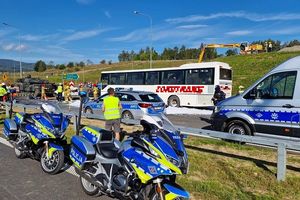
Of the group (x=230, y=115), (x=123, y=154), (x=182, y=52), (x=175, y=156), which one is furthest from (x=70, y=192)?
(x=182, y=52)

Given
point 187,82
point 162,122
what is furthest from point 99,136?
point 187,82

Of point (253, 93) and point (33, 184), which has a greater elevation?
point (253, 93)

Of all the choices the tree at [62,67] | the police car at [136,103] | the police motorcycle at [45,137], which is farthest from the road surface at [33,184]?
the tree at [62,67]

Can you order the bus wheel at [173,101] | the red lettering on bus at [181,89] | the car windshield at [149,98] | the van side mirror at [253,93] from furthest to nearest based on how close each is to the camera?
1. the bus wheel at [173,101]
2. the red lettering on bus at [181,89]
3. the car windshield at [149,98]
4. the van side mirror at [253,93]

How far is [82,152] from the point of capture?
5.30 meters

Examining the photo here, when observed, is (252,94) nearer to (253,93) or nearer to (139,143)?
(253,93)

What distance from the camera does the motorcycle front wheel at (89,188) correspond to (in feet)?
17.6

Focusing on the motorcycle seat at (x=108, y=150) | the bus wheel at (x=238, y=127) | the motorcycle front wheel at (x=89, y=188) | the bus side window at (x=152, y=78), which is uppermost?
the bus side window at (x=152, y=78)

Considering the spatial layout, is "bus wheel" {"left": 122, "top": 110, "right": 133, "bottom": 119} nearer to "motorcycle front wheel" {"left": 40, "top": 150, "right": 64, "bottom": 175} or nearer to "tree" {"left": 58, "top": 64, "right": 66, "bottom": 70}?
"motorcycle front wheel" {"left": 40, "top": 150, "right": 64, "bottom": 175}

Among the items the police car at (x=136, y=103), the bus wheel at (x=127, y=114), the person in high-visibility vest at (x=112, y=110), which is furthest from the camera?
the bus wheel at (x=127, y=114)

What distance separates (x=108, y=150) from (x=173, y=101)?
18796mm

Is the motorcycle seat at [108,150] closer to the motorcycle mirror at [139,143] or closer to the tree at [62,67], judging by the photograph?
the motorcycle mirror at [139,143]

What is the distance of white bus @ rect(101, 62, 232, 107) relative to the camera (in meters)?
22.2

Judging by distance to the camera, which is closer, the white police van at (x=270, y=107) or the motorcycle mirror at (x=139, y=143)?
the motorcycle mirror at (x=139, y=143)
